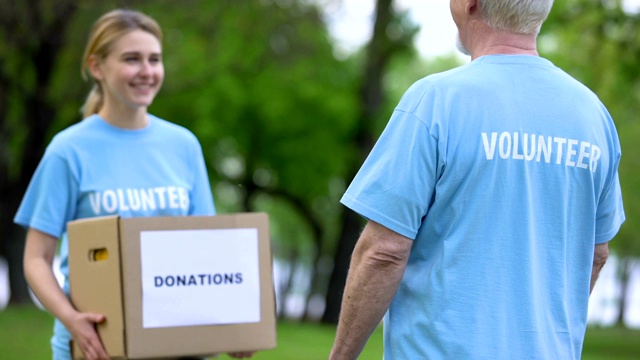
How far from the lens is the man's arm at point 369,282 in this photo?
2.71 metres

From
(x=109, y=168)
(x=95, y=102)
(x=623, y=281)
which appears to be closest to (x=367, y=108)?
(x=95, y=102)

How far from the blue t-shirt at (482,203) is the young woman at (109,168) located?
1.26 metres

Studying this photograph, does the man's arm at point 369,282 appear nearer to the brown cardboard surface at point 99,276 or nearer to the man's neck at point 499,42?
the man's neck at point 499,42

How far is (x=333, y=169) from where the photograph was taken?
87.0 feet

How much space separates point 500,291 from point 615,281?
49564 mm

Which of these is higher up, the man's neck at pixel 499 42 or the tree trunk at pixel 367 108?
the man's neck at pixel 499 42

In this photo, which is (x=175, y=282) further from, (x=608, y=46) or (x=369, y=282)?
(x=608, y=46)

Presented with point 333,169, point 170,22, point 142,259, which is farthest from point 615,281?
point 142,259

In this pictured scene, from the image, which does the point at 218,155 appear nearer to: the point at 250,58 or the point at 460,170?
the point at 250,58

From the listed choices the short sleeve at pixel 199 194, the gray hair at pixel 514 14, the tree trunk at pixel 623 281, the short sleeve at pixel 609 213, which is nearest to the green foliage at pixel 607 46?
the short sleeve at pixel 199 194

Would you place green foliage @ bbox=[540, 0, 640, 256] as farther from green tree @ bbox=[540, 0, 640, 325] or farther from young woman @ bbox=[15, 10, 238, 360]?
young woman @ bbox=[15, 10, 238, 360]

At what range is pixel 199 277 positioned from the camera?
11.5 feet

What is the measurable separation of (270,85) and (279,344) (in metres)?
13.5

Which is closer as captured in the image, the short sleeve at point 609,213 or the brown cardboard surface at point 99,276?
the short sleeve at point 609,213
